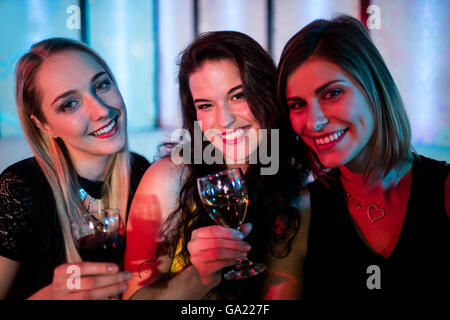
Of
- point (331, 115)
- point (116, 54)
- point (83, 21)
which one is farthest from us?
point (116, 54)

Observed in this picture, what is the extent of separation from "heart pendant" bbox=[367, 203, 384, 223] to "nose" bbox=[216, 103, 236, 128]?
2.27ft

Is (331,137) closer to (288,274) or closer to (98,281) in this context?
(288,274)

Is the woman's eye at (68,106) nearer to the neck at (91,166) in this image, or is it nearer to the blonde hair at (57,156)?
the blonde hair at (57,156)

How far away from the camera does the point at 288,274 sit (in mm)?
1586

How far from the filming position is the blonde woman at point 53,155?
163cm

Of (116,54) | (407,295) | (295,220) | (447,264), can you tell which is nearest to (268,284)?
(295,220)

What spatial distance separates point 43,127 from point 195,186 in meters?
0.74

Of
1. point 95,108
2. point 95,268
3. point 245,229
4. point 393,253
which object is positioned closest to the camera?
point 95,268

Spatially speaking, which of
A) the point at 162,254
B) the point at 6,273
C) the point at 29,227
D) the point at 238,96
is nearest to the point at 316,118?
the point at 238,96

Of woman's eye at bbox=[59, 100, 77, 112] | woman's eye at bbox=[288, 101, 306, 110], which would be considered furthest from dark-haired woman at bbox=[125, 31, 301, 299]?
woman's eye at bbox=[59, 100, 77, 112]

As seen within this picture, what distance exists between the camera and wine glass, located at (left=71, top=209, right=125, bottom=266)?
117 centimetres
